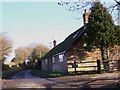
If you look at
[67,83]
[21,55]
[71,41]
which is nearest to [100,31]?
[71,41]

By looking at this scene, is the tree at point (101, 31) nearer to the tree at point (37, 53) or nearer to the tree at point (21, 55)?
the tree at point (37, 53)

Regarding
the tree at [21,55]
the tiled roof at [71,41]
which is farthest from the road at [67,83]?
the tree at [21,55]

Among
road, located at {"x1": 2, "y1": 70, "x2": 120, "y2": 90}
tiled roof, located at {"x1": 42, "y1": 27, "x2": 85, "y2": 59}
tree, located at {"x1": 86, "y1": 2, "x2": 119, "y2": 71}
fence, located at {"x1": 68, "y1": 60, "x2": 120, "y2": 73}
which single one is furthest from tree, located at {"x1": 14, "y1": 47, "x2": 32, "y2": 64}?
road, located at {"x1": 2, "y1": 70, "x2": 120, "y2": 90}

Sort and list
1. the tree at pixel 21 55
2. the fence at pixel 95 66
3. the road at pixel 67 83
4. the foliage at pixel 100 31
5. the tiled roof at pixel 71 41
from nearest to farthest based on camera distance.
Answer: the road at pixel 67 83, the fence at pixel 95 66, the foliage at pixel 100 31, the tiled roof at pixel 71 41, the tree at pixel 21 55

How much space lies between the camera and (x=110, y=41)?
32.3 m

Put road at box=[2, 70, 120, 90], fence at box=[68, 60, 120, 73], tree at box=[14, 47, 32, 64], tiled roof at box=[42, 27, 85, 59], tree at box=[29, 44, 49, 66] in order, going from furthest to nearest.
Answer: tree at box=[14, 47, 32, 64], tree at box=[29, 44, 49, 66], tiled roof at box=[42, 27, 85, 59], fence at box=[68, 60, 120, 73], road at box=[2, 70, 120, 90]

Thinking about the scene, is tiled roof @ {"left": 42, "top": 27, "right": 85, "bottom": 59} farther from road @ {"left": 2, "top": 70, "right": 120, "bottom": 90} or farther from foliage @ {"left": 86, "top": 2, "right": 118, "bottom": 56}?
road @ {"left": 2, "top": 70, "right": 120, "bottom": 90}

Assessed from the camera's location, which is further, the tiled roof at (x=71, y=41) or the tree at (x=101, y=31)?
the tiled roof at (x=71, y=41)

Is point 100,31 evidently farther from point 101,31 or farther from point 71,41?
point 71,41

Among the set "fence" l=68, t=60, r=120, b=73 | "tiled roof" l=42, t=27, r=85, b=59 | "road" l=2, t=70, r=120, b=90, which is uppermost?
"tiled roof" l=42, t=27, r=85, b=59

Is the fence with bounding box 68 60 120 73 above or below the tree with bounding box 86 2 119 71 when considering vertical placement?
below

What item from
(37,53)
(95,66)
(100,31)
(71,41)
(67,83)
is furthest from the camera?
(37,53)

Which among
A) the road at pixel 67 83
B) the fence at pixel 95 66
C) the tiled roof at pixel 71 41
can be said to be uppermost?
the tiled roof at pixel 71 41

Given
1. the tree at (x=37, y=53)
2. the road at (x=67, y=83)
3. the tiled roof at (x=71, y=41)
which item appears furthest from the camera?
the tree at (x=37, y=53)
